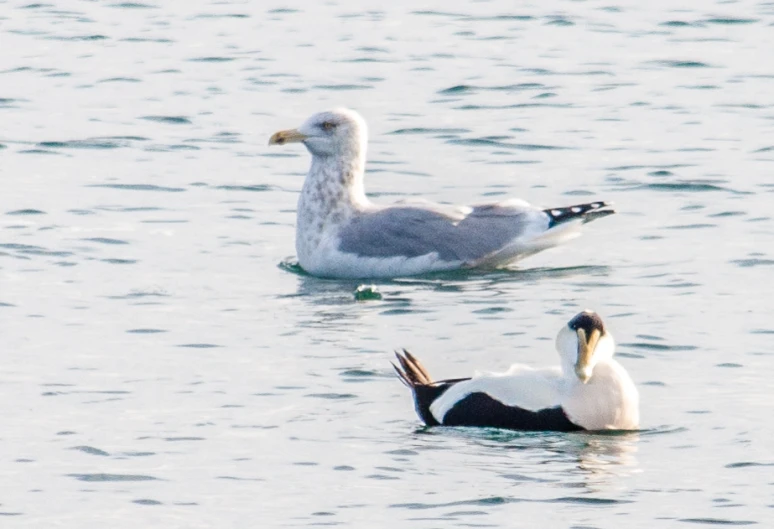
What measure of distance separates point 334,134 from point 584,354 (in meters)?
5.62

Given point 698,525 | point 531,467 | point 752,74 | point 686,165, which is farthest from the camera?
point 752,74

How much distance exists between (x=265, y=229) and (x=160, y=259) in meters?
1.52

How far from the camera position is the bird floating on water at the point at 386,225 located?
14.6 metres

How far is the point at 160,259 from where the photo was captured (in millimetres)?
14750

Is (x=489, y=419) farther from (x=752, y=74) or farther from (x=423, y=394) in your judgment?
(x=752, y=74)

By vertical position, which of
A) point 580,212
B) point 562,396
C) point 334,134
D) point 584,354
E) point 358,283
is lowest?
point 358,283

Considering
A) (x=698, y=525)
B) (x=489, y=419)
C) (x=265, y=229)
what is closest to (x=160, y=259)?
(x=265, y=229)

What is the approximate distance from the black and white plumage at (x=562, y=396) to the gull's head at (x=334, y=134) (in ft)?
16.9

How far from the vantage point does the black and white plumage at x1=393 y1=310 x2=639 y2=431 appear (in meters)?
10.3

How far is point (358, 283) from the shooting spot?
47.6ft

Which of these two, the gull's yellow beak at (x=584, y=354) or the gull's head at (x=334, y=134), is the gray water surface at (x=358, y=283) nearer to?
the gull's yellow beak at (x=584, y=354)

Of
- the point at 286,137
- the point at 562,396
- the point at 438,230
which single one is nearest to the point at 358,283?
the point at 438,230

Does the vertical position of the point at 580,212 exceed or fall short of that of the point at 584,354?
it falls short

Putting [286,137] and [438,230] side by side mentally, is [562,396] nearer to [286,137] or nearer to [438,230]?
[438,230]
